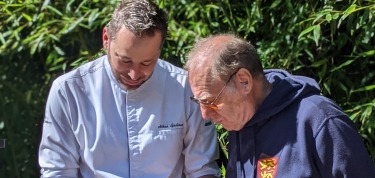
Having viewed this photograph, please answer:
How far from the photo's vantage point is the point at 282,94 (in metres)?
2.95

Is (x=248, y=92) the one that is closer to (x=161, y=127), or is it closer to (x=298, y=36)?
(x=161, y=127)

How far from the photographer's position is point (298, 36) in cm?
407

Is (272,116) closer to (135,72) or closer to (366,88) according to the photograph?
(135,72)

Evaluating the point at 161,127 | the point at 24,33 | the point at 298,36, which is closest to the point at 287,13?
the point at 298,36

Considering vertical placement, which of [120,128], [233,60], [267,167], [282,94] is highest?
[233,60]

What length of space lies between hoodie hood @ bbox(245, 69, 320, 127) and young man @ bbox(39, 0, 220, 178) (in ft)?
1.04

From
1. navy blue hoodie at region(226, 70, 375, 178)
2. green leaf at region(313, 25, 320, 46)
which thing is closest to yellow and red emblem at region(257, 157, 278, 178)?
navy blue hoodie at region(226, 70, 375, 178)

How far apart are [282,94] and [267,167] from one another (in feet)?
0.79

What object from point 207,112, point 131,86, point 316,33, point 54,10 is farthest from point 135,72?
point 54,10

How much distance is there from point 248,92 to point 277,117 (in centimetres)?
13

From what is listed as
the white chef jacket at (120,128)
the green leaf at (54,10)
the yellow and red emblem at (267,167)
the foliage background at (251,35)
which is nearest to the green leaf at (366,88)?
the foliage background at (251,35)

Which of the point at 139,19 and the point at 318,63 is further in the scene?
the point at 318,63

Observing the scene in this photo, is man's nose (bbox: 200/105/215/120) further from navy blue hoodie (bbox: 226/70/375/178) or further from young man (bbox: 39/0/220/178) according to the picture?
young man (bbox: 39/0/220/178)

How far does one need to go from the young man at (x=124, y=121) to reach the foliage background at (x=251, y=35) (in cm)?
34
